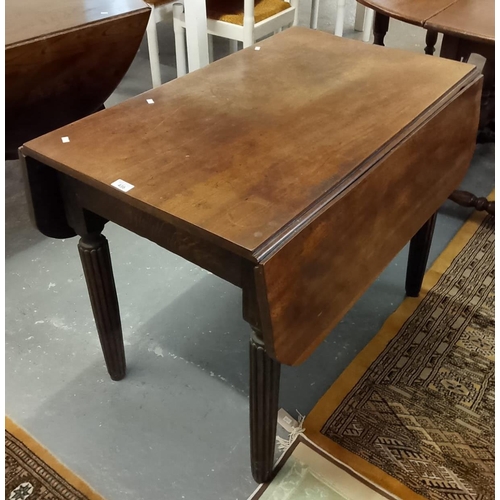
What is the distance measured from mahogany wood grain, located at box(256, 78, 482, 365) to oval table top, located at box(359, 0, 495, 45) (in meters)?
0.36

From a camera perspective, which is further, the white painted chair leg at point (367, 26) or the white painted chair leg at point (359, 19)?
the white painted chair leg at point (359, 19)

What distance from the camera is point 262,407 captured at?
102 cm

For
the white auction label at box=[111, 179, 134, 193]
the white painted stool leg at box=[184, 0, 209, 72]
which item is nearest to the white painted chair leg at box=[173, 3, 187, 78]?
the white painted stool leg at box=[184, 0, 209, 72]

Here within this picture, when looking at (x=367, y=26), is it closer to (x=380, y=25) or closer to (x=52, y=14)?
(x=380, y=25)

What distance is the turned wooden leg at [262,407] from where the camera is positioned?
938 millimetres

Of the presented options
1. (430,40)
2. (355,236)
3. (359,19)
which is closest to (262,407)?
(355,236)

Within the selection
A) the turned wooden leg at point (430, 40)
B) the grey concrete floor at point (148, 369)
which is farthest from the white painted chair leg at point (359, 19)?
the grey concrete floor at point (148, 369)

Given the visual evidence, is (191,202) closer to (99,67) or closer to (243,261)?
(243,261)

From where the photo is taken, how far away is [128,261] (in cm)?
178

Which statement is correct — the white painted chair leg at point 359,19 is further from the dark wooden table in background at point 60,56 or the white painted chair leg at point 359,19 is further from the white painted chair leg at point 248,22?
the dark wooden table in background at point 60,56

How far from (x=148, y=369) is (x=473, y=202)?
50.0 inches

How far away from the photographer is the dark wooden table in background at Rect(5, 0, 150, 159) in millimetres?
Result: 1478

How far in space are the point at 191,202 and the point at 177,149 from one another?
17 cm

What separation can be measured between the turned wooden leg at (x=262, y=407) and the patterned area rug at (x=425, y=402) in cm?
17
